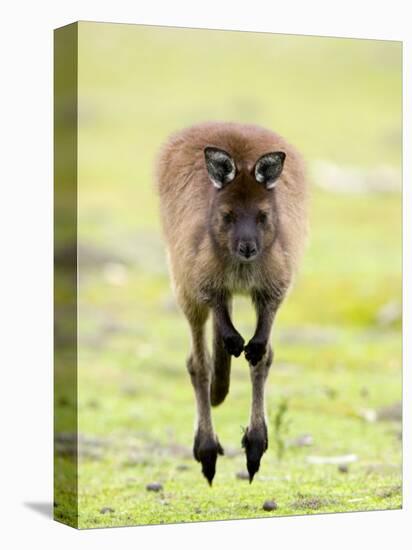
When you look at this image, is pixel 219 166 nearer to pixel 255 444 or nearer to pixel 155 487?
pixel 255 444

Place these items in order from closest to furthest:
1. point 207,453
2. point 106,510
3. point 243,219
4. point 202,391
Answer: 1. point 243,219
2. point 207,453
3. point 202,391
4. point 106,510

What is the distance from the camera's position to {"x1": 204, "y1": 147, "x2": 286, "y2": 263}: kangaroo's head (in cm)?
1095

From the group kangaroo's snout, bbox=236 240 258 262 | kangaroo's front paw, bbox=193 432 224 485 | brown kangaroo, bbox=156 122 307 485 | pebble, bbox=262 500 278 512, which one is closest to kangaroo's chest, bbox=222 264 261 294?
brown kangaroo, bbox=156 122 307 485

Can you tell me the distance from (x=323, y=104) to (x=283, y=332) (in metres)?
14.7

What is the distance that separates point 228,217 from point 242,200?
20 centimetres

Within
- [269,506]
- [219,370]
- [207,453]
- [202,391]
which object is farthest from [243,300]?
[207,453]

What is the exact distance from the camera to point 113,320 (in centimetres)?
2541

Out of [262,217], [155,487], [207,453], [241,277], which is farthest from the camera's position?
[155,487]

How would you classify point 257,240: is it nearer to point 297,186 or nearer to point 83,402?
point 297,186

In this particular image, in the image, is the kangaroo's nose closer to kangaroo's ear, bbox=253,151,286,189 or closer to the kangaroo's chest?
the kangaroo's chest

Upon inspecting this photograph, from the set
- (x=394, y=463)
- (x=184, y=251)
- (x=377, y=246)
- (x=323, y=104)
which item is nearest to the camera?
(x=184, y=251)

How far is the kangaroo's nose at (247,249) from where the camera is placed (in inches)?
426

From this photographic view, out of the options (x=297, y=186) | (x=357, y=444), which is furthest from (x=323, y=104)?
(x=297, y=186)

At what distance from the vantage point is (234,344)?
1097 cm
